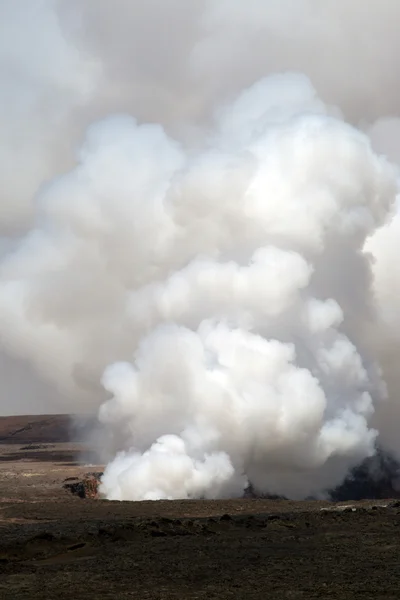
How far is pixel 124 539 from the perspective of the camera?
32.4 meters

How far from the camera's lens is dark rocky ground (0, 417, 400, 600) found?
2342 cm

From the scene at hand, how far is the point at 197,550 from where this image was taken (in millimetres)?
29828

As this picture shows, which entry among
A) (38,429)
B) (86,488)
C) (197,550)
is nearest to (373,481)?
(86,488)

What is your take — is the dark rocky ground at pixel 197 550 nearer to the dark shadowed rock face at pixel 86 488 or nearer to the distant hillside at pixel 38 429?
the dark shadowed rock face at pixel 86 488

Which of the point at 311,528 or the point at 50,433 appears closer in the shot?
the point at 311,528

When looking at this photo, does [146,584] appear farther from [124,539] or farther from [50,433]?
[50,433]

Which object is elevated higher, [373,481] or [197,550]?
[373,481]

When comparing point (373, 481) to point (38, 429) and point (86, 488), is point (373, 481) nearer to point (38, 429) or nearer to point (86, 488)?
point (86, 488)

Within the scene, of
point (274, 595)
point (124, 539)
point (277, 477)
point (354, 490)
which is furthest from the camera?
point (354, 490)

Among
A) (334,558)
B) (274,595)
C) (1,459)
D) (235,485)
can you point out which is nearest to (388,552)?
(334,558)

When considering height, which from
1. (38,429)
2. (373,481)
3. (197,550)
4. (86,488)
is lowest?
(197,550)

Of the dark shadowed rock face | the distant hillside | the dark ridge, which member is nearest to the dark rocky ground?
the dark shadowed rock face

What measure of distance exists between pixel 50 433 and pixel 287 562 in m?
139

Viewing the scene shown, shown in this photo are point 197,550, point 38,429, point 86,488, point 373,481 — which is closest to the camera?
point 197,550
